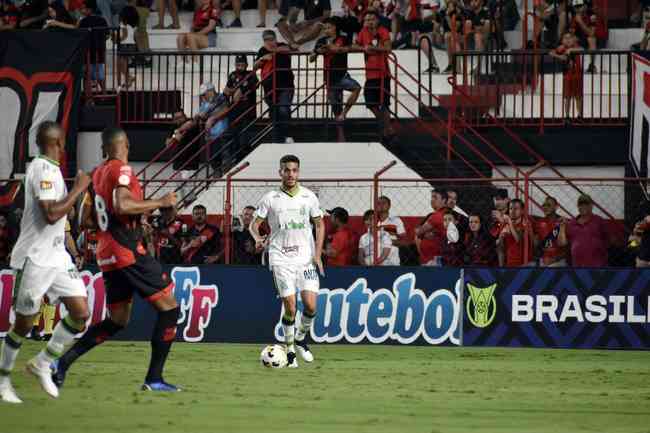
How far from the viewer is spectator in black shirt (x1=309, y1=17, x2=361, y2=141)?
77.6 feet

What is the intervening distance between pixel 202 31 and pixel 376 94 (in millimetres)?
5714

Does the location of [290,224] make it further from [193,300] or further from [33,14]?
[33,14]

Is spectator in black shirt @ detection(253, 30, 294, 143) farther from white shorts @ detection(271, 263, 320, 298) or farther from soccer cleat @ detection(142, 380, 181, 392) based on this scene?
soccer cleat @ detection(142, 380, 181, 392)

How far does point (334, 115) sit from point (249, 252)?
5.15m

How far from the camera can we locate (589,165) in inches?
973

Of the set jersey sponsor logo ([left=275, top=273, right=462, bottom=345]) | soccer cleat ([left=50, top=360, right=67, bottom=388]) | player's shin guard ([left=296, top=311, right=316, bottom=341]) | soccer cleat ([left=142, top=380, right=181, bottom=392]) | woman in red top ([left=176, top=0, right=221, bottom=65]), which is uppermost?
woman in red top ([left=176, top=0, right=221, bottom=65])

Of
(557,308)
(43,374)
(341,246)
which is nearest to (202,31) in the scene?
(341,246)

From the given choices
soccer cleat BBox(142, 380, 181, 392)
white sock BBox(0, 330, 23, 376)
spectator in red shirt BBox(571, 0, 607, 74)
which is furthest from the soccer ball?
spectator in red shirt BBox(571, 0, 607, 74)

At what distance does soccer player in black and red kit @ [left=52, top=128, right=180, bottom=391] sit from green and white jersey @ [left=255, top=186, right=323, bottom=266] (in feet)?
13.1

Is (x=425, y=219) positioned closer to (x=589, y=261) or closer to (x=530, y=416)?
(x=589, y=261)

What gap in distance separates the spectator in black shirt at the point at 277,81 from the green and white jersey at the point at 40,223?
12.9 meters

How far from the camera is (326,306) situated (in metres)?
20.0

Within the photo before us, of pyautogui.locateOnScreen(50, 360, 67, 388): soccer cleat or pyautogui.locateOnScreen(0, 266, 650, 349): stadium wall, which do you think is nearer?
pyautogui.locateOnScreen(50, 360, 67, 388): soccer cleat

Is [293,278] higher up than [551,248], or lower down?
higher up
